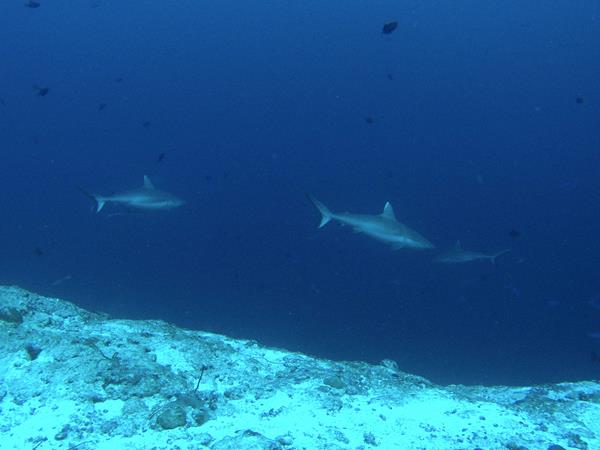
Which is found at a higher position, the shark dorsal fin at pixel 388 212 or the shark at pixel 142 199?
the shark dorsal fin at pixel 388 212

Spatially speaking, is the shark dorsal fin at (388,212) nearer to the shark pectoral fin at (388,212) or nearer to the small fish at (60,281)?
the shark pectoral fin at (388,212)

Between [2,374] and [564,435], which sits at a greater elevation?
[564,435]

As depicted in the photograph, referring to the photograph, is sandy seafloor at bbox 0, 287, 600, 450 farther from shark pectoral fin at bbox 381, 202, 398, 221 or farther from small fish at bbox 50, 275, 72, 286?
small fish at bbox 50, 275, 72, 286

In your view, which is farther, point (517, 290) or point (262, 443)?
point (517, 290)

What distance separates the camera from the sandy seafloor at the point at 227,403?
3285mm

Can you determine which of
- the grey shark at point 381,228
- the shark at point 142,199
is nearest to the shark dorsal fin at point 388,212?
the grey shark at point 381,228

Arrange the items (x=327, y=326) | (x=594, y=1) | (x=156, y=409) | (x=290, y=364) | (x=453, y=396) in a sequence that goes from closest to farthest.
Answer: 1. (x=156, y=409)
2. (x=453, y=396)
3. (x=290, y=364)
4. (x=327, y=326)
5. (x=594, y=1)

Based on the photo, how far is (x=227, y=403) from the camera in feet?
12.4

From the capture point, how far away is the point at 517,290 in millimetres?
20422

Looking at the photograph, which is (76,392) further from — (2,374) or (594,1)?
(594,1)

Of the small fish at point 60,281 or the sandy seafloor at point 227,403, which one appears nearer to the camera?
the sandy seafloor at point 227,403

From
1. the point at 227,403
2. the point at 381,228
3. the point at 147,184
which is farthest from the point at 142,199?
the point at 227,403

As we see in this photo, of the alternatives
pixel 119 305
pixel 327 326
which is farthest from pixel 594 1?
pixel 119 305

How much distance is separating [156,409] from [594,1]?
199ft
